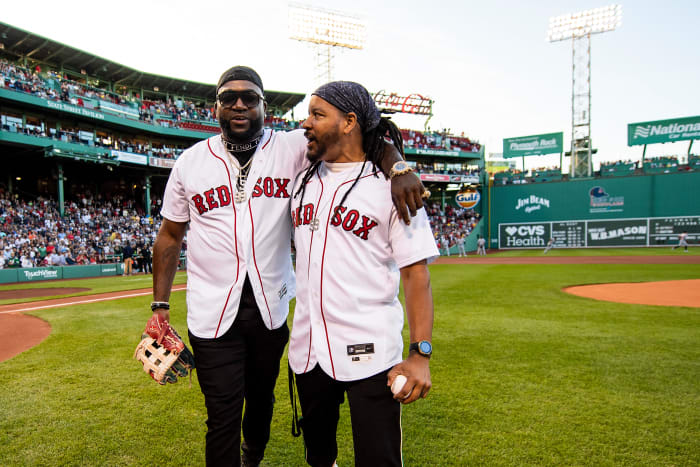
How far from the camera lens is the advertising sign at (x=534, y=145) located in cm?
4247

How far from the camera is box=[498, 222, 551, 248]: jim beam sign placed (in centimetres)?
3684

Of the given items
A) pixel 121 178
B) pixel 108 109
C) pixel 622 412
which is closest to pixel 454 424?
pixel 622 412

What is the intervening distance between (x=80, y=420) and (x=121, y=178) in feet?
109

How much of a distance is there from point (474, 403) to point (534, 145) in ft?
147

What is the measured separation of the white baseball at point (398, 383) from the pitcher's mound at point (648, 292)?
939 centimetres

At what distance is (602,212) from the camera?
3553 cm

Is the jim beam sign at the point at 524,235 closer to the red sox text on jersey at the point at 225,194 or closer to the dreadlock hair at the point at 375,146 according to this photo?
the dreadlock hair at the point at 375,146

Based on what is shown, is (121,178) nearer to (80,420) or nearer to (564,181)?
(80,420)

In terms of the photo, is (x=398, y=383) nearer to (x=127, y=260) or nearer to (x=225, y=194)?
(x=225, y=194)

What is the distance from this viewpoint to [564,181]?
122 ft

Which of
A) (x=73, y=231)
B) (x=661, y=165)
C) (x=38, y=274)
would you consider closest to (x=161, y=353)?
(x=38, y=274)

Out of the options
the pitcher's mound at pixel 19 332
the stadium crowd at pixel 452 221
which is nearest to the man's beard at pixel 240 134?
the pitcher's mound at pixel 19 332

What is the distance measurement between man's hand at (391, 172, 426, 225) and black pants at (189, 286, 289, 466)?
101 centimetres

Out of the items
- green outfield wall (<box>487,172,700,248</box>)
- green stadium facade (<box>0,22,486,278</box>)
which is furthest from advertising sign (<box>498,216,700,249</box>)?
green stadium facade (<box>0,22,486,278</box>)
